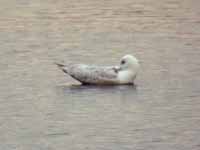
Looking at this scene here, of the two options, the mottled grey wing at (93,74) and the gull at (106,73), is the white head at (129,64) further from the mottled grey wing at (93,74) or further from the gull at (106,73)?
the mottled grey wing at (93,74)

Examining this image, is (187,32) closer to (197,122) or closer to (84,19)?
(84,19)

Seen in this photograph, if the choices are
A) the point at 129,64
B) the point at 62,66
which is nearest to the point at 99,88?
the point at 129,64

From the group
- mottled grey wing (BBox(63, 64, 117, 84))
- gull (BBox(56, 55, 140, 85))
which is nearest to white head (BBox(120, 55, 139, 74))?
gull (BBox(56, 55, 140, 85))

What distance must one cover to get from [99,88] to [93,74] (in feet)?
0.87

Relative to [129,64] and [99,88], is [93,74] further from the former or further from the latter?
[129,64]

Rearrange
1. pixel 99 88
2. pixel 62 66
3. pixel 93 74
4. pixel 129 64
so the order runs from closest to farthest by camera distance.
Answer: pixel 99 88
pixel 93 74
pixel 129 64
pixel 62 66

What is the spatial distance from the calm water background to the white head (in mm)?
234

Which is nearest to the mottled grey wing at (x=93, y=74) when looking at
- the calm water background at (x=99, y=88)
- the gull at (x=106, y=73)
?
the gull at (x=106, y=73)

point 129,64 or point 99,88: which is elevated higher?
point 129,64

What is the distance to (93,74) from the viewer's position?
20.2 meters

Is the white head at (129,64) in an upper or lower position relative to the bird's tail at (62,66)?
upper

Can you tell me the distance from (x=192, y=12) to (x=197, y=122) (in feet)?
34.5

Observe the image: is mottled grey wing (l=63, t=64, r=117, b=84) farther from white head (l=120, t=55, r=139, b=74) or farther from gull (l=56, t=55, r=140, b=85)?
white head (l=120, t=55, r=139, b=74)

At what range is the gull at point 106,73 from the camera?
20.2m
